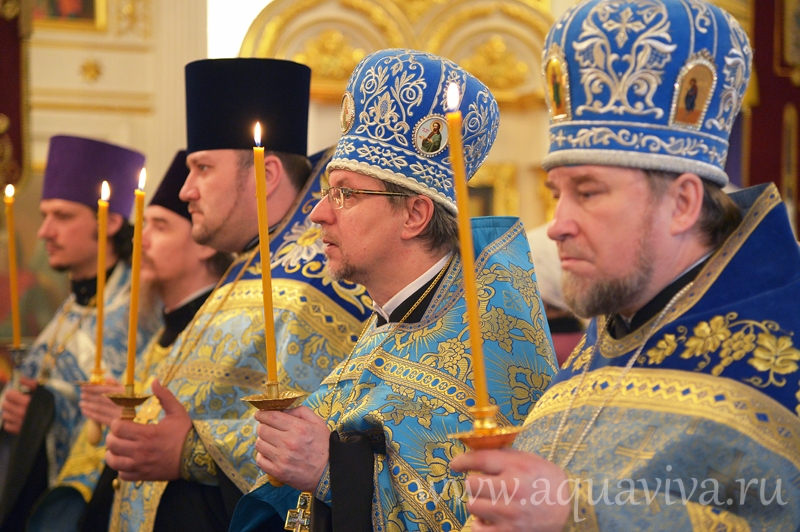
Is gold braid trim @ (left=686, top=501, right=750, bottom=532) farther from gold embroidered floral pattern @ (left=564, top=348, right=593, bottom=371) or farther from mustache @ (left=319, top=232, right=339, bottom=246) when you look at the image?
mustache @ (left=319, top=232, right=339, bottom=246)

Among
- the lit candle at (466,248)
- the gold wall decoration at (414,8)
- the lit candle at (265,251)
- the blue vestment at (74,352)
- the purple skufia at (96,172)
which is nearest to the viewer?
the lit candle at (466,248)

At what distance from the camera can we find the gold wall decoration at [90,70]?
9.47m

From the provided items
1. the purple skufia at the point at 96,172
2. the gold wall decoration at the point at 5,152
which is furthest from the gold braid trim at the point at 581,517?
the gold wall decoration at the point at 5,152

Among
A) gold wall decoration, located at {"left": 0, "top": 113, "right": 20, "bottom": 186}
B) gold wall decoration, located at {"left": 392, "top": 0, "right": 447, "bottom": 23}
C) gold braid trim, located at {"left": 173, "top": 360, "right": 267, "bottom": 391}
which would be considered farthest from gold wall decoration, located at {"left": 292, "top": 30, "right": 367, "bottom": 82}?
gold braid trim, located at {"left": 173, "top": 360, "right": 267, "bottom": 391}

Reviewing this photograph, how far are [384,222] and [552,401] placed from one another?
0.82m

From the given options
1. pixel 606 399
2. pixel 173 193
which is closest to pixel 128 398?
pixel 606 399

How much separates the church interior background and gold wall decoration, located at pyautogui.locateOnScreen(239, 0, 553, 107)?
0.05 feet

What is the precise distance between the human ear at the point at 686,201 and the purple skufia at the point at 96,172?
12.6 feet

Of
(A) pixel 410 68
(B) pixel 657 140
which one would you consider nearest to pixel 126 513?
(A) pixel 410 68

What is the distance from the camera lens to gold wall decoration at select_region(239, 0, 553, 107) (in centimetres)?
1016

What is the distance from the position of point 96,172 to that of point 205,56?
4.62 metres

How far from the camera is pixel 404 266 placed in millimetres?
2783

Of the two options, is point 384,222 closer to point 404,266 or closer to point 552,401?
point 404,266

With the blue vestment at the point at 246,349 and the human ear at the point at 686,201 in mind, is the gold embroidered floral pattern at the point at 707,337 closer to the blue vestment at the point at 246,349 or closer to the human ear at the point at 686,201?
the human ear at the point at 686,201
